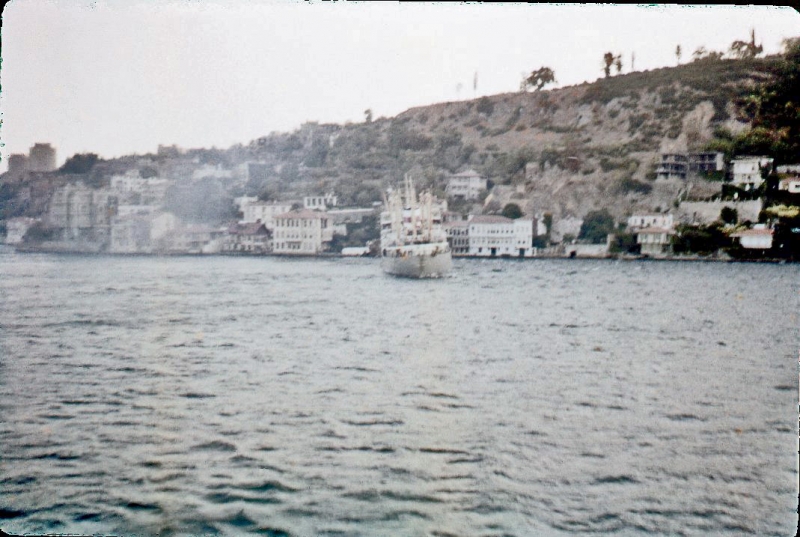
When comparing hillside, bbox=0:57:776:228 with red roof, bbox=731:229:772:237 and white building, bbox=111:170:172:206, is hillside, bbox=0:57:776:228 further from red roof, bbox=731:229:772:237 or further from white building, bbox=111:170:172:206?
red roof, bbox=731:229:772:237

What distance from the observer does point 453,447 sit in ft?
11.4

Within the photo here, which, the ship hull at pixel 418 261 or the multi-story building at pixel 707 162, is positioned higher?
the multi-story building at pixel 707 162

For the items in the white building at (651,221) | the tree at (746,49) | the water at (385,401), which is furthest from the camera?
the white building at (651,221)

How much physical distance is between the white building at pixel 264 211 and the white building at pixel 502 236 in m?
1.19

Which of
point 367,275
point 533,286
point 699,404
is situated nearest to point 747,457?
point 699,404

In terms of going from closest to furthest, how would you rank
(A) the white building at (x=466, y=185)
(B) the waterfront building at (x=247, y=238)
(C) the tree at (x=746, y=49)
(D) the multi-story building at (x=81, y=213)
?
(C) the tree at (x=746, y=49) < (D) the multi-story building at (x=81, y=213) < (B) the waterfront building at (x=247, y=238) < (A) the white building at (x=466, y=185)

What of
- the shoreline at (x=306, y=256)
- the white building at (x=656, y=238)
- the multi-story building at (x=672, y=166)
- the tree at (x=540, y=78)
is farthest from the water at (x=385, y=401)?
the tree at (x=540, y=78)

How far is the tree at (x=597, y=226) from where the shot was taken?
4.53 meters

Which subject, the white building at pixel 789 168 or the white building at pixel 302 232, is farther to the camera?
the white building at pixel 302 232

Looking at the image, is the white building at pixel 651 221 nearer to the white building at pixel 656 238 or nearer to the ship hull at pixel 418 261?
the white building at pixel 656 238

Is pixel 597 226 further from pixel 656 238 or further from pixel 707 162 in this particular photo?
pixel 707 162

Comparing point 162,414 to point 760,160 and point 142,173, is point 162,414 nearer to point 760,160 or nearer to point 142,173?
point 142,173

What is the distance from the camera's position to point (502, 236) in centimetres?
464

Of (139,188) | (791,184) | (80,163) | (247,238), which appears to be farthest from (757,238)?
(80,163)
